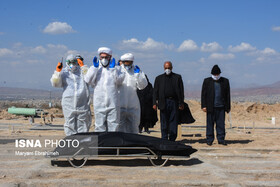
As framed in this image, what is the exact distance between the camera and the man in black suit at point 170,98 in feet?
32.6

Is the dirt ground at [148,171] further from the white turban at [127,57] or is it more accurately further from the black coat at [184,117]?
the white turban at [127,57]

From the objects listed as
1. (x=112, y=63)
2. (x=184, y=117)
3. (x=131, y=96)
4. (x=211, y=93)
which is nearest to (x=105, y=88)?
(x=112, y=63)

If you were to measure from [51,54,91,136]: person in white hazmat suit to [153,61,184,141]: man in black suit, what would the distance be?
178 cm

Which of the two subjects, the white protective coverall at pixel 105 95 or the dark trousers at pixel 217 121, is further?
the dark trousers at pixel 217 121

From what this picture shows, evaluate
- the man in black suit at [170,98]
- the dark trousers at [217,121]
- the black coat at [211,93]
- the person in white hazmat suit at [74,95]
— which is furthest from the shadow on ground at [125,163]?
the black coat at [211,93]

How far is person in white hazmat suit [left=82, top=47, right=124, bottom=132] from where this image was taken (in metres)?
8.12

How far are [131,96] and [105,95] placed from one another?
2.11 feet

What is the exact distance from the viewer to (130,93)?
8547 mm

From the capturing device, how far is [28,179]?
6090 millimetres

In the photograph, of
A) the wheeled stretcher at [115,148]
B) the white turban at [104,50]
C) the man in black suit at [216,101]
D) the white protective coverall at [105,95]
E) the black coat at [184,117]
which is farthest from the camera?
the black coat at [184,117]

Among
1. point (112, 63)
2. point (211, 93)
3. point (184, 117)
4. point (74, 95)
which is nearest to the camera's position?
point (112, 63)

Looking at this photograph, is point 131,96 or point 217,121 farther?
point 217,121

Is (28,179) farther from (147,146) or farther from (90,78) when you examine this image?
(90,78)

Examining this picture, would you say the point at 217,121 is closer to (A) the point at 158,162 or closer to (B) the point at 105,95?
(A) the point at 158,162
